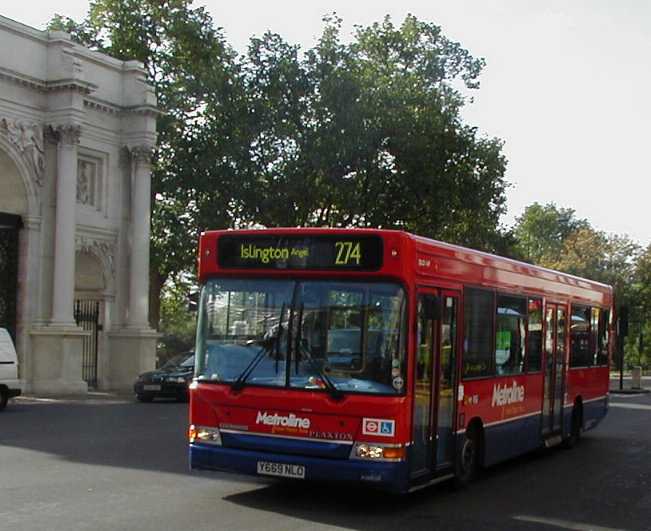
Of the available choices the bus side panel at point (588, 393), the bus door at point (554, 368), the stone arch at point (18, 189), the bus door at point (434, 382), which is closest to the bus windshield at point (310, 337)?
the bus door at point (434, 382)

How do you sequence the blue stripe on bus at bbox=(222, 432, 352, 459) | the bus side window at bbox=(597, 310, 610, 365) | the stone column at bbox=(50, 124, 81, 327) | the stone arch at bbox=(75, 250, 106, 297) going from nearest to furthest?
the blue stripe on bus at bbox=(222, 432, 352, 459) → the bus side window at bbox=(597, 310, 610, 365) → the stone column at bbox=(50, 124, 81, 327) → the stone arch at bbox=(75, 250, 106, 297)

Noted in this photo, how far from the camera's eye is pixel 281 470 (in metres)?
10.2

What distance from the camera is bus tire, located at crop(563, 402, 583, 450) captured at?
57.2 feet

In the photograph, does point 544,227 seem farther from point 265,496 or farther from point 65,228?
point 265,496

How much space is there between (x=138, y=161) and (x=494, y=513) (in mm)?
29004

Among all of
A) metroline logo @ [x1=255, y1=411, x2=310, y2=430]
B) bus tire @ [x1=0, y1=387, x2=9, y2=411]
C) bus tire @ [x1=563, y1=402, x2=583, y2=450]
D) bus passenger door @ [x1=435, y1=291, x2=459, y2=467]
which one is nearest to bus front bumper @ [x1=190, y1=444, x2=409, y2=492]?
metroline logo @ [x1=255, y1=411, x2=310, y2=430]

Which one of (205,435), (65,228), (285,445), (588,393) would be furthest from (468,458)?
(65,228)

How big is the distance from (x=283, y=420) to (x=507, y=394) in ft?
13.7

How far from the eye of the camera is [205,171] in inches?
1715

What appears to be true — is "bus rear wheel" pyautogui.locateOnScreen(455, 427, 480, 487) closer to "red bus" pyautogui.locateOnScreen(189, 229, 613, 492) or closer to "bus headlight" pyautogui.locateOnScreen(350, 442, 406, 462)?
"red bus" pyautogui.locateOnScreen(189, 229, 613, 492)

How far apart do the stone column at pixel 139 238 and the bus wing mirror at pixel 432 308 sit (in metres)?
27.2

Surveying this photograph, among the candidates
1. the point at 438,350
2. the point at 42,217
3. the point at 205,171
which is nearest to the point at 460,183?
the point at 205,171

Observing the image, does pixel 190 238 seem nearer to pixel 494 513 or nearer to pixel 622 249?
pixel 494 513

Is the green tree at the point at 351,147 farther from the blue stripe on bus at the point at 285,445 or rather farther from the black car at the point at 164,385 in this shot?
the blue stripe on bus at the point at 285,445
